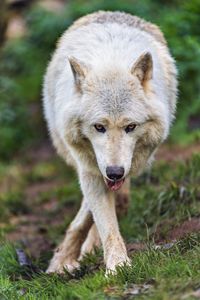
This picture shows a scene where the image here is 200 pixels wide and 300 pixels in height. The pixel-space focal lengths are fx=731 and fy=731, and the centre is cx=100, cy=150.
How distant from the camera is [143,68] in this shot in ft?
20.4

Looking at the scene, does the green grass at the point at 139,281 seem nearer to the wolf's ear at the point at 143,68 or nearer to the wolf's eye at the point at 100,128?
the wolf's eye at the point at 100,128

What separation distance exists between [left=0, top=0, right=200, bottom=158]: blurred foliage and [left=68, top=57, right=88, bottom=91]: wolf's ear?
11.7 feet

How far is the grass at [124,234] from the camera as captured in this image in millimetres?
5113

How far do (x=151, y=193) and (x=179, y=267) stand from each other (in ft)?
11.4

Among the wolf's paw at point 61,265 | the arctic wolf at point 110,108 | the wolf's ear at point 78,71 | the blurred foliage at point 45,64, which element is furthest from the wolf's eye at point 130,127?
the blurred foliage at point 45,64

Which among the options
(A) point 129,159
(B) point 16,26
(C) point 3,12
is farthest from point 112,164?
(B) point 16,26

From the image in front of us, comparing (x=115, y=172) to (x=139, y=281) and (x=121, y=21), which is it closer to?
(x=139, y=281)

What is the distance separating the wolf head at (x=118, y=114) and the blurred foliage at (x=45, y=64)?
3.51 m

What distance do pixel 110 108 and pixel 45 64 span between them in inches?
315

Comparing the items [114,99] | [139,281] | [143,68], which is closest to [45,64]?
[143,68]

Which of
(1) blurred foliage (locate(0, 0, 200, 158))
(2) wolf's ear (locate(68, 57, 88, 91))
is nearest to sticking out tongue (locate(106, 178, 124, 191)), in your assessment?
(2) wolf's ear (locate(68, 57, 88, 91))

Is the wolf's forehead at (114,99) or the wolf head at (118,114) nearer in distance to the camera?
the wolf head at (118,114)

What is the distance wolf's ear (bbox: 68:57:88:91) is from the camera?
6242 millimetres

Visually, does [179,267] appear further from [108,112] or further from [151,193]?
[151,193]
